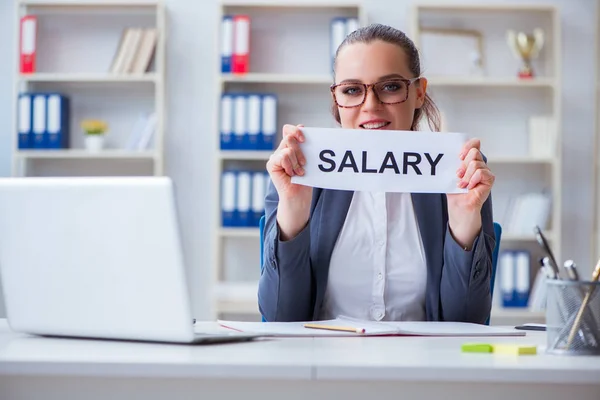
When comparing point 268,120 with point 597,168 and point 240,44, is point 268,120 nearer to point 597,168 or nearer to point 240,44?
point 240,44

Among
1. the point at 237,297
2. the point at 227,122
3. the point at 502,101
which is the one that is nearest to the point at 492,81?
the point at 502,101

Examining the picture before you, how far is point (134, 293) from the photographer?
1190 mm

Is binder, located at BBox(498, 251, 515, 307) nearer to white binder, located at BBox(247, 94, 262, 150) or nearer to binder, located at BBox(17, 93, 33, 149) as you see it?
white binder, located at BBox(247, 94, 262, 150)

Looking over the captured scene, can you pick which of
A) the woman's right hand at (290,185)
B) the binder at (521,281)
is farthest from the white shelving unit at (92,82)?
the woman's right hand at (290,185)

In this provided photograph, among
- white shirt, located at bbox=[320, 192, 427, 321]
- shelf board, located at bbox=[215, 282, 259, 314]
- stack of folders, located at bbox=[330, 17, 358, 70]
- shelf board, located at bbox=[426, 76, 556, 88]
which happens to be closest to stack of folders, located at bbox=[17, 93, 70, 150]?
shelf board, located at bbox=[215, 282, 259, 314]

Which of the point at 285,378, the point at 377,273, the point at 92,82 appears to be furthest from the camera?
the point at 92,82

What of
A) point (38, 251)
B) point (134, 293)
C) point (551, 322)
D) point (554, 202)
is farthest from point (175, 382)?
point (554, 202)

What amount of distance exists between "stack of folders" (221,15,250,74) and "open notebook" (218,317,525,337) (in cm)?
283

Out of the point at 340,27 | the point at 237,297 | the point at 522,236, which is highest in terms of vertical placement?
the point at 340,27

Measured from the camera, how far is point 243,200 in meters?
4.25

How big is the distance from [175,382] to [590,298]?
580mm

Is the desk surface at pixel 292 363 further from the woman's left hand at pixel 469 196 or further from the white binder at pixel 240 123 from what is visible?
the white binder at pixel 240 123

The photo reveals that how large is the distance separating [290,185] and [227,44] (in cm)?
273

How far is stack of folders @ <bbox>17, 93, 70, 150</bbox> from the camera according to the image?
428 cm
